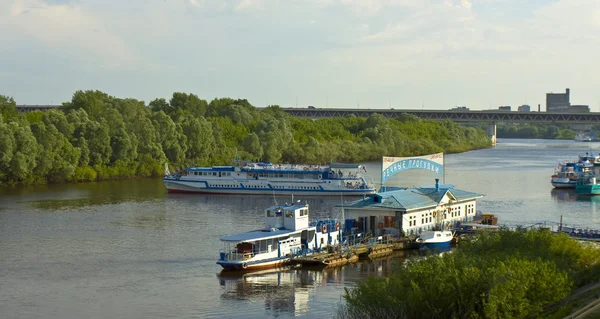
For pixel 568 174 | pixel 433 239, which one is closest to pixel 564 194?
pixel 568 174

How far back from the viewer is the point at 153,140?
91.2 metres

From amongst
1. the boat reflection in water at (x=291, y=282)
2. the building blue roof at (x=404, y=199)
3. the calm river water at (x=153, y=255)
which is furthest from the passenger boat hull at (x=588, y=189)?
the boat reflection in water at (x=291, y=282)

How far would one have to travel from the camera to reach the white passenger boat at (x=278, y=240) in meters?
36.6

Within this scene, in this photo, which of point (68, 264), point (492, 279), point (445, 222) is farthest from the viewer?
point (445, 222)

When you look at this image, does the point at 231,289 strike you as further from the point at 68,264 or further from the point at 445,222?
the point at 445,222

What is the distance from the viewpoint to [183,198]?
6819cm

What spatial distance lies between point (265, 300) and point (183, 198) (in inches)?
1485

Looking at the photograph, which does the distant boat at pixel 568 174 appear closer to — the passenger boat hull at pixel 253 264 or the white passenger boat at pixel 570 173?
the white passenger boat at pixel 570 173

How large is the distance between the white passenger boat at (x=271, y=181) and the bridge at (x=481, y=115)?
310 ft

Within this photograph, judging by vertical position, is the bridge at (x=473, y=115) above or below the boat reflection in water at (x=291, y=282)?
above

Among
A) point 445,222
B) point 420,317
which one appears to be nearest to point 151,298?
point 420,317

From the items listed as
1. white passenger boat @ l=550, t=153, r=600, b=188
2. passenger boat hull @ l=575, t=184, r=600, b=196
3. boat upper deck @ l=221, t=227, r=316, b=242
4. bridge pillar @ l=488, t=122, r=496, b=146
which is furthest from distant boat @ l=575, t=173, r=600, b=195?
bridge pillar @ l=488, t=122, r=496, b=146

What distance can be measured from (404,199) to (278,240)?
27.4 feet

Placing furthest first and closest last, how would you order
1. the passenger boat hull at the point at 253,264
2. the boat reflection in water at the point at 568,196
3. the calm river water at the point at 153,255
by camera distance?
the boat reflection in water at the point at 568,196, the passenger boat hull at the point at 253,264, the calm river water at the point at 153,255
